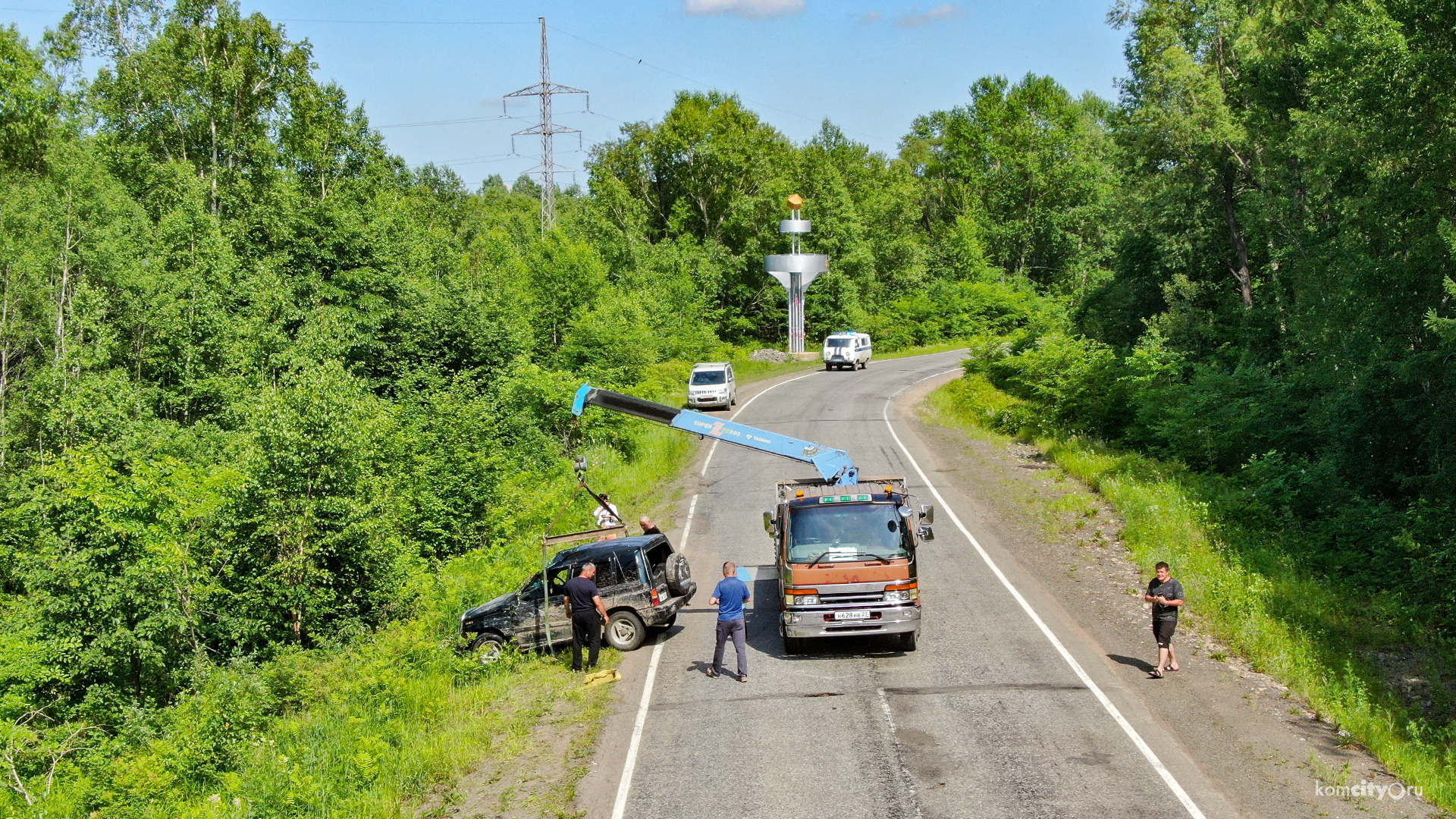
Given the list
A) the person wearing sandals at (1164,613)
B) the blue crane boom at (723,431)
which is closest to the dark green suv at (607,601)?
the blue crane boom at (723,431)

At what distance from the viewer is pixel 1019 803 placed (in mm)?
9633

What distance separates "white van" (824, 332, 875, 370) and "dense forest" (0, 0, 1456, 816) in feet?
25.4

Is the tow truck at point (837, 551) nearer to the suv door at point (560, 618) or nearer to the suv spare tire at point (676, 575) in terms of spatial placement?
the suv spare tire at point (676, 575)

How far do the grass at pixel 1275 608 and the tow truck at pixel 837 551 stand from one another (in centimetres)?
496

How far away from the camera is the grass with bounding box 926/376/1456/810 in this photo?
37.8 ft

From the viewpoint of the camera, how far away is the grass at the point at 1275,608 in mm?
11516

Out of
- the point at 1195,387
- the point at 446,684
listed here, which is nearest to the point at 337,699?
the point at 446,684

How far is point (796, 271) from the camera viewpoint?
61562mm

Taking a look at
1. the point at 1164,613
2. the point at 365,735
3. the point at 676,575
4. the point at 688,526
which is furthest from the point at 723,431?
the point at 688,526

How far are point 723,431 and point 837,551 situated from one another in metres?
2.70

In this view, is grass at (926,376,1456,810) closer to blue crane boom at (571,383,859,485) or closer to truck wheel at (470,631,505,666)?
blue crane boom at (571,383,859,485)

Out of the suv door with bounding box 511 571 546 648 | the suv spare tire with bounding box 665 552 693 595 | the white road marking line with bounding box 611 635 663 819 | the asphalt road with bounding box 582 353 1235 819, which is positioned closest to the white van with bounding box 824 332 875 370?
the asphalt road with bounding box 582 353 1235 819

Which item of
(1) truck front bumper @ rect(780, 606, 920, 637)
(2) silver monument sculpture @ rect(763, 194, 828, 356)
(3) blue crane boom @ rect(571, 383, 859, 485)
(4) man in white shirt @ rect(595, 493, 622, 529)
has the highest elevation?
(2) silver monument sculpture @ rect(763, 194, 828, 356)

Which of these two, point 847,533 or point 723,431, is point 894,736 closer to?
point 847,533
